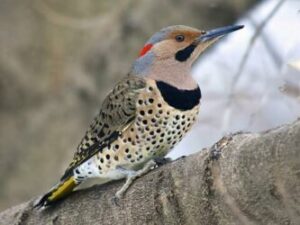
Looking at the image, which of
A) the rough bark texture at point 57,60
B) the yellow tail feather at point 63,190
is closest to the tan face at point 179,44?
the yellow tail feather at point 63,190

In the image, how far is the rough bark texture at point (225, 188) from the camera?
1.88m

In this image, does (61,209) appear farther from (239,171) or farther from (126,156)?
(239,171)

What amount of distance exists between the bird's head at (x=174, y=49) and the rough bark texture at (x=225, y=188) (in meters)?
0.64

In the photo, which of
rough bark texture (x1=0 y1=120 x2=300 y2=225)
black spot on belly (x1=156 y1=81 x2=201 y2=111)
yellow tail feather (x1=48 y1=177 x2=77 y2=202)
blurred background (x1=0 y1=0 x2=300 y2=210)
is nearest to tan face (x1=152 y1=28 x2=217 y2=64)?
black spot on belly (x1=156 y1=81 x2=201 y2=111)

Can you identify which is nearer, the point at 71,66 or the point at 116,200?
the point at 116,200

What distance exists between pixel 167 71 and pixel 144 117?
0.69 ft

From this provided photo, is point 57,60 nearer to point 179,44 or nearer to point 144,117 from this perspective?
point 179,44

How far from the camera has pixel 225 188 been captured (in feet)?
6.70

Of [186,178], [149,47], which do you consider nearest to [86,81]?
[149,47]

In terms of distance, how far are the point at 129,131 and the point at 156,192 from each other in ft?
2.27

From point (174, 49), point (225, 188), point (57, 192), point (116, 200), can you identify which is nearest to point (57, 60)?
point (174, 49)

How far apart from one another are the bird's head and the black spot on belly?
103 mm

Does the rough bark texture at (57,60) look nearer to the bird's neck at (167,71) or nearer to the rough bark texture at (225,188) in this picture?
the bird's neck at (167,71)

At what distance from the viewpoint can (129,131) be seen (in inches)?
118
